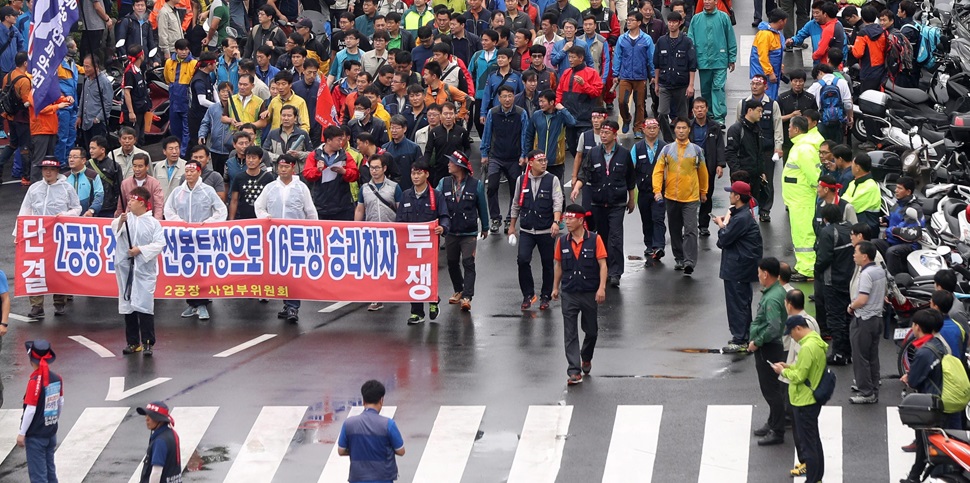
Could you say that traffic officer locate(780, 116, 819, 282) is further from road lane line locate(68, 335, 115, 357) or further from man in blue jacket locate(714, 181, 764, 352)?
road lane line locate(68, 335, 115, 357)

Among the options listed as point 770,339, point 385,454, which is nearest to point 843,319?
point 770,339

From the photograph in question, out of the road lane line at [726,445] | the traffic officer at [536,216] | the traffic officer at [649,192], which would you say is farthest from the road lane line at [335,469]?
the traffic officer at [649,192]

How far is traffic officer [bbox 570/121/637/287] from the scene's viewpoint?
19859 millimetres

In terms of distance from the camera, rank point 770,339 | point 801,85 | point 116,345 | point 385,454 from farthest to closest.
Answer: point 801,85
point 116,345
point 770,339
point 385,454

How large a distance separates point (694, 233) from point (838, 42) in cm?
744

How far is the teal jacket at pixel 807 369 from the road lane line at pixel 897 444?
3.62ft

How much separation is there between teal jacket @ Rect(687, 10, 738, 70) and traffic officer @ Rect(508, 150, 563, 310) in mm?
7115

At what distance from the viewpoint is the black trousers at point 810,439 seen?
13.9m

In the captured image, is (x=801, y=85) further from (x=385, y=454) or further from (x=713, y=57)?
(x=385, y=454)

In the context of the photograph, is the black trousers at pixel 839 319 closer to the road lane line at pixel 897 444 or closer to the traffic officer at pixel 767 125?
the road lane line at pixel 897 444

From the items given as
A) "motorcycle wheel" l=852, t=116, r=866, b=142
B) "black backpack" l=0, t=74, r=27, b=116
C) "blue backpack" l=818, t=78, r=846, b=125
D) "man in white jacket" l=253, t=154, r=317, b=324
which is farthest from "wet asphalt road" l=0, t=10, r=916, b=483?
"black backpack" l=0, t=74, r=27, b=116

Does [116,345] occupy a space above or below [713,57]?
below

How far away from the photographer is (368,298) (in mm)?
19344

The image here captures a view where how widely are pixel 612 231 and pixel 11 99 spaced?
1101 centimetres
